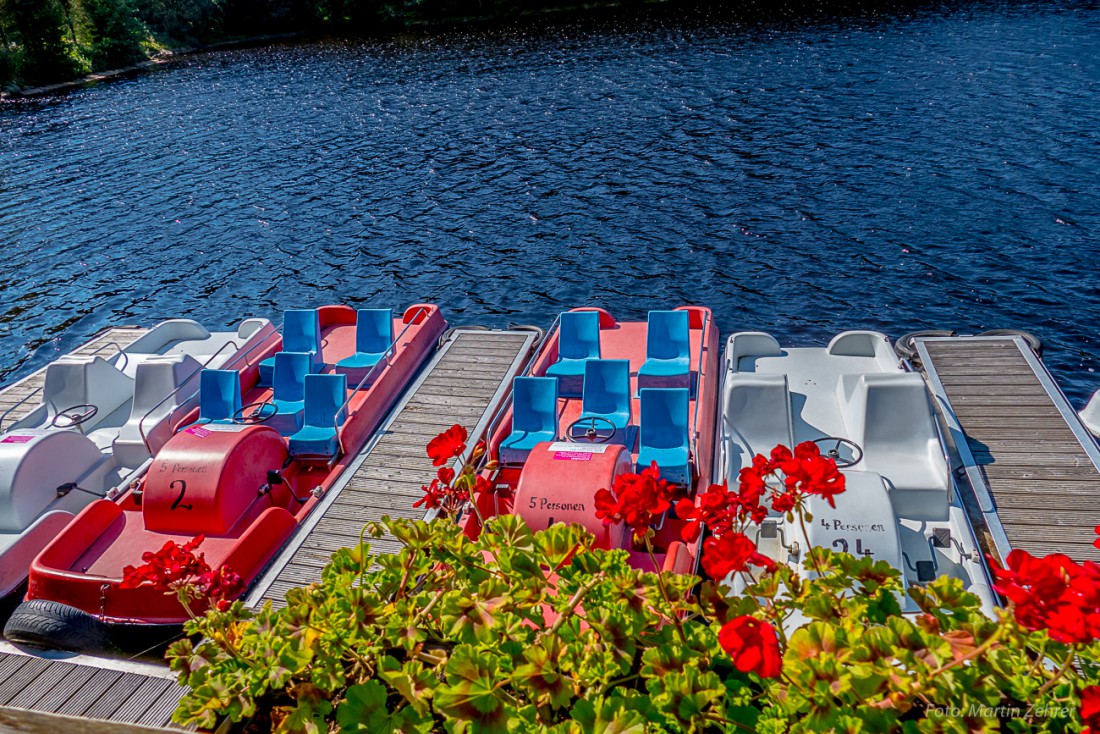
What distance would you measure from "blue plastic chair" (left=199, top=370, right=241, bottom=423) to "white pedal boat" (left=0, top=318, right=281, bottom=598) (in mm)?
701

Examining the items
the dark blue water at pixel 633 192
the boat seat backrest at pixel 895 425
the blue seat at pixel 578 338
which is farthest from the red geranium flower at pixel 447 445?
the dark blue water at pixel 633 192

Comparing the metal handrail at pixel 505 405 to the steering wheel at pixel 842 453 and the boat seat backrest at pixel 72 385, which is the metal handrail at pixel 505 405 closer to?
the steering wheel at pixel 842 453

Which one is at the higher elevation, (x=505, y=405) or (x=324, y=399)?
(x=324, y=399)

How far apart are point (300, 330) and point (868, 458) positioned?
10.4 meters

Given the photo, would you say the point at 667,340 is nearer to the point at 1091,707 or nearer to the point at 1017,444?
the point at 1017,444

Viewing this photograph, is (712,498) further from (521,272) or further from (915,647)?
(521,272)

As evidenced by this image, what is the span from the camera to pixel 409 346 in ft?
48.9

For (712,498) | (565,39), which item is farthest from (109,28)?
(712,498)

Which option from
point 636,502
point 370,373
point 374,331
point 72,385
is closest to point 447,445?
point 636,502

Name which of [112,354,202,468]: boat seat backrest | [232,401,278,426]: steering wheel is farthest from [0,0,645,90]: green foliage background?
[232,401,278,426]: steering wheel

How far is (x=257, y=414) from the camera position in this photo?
13.0 meters

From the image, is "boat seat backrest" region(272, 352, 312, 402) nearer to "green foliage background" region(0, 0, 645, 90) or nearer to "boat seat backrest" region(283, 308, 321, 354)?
"boat seat backrest" region(283, 308, 321, 354)

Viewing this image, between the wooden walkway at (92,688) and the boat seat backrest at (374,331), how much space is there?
7401 mm

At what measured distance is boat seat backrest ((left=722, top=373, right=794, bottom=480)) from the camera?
10.7 meters
